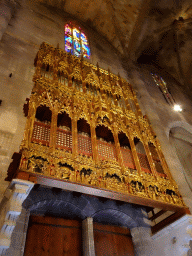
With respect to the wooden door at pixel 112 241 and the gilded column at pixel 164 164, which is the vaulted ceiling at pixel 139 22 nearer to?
the gilded column at pixel 164 164

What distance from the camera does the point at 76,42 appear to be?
13.8 m

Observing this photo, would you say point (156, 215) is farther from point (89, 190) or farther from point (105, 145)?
point (89, 190)

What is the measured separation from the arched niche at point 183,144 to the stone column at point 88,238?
8.67 metres

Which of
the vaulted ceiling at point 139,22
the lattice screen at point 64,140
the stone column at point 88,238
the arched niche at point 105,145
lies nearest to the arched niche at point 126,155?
the arched niche at point 105,145

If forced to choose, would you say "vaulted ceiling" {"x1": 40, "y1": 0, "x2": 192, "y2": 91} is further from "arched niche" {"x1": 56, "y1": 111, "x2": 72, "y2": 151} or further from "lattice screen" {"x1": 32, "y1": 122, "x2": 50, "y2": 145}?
"lattice screen" {"x1": 32, "y1": 122, "x2": 50, "y2": 145}

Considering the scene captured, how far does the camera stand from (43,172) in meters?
4.88

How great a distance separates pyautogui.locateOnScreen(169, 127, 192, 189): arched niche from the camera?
13.3m

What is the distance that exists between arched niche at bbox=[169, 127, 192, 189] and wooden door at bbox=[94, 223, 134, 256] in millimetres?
7470

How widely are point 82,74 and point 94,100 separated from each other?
2032 millimetres

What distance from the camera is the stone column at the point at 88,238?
230 inches

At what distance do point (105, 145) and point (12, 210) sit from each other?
374cm

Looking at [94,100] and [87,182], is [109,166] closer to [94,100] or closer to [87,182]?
[87,182]

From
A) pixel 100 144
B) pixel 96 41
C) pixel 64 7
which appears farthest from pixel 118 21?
pixel 100 144

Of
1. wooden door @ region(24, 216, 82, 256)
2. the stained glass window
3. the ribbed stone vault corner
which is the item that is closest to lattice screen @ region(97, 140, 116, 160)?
the ribbed stone vault corner
